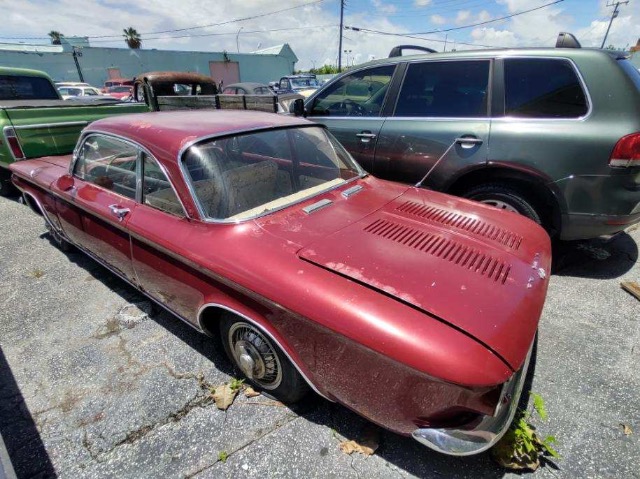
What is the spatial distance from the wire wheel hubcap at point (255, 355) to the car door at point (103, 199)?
3.53 ft

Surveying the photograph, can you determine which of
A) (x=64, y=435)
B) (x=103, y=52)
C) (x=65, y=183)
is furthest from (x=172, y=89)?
(x=103, y=52)

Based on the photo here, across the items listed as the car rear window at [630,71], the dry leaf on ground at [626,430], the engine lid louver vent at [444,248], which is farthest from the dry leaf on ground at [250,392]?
the car rear window at [630,71]

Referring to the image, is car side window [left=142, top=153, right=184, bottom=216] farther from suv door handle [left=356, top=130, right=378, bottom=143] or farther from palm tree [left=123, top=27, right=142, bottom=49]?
palm tree [left=123, top=27, right=142, bottom=49]

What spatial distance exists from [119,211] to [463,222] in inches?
89.2

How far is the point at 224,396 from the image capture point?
2.11m

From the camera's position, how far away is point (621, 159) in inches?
104

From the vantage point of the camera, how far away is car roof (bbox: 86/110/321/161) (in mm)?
2166

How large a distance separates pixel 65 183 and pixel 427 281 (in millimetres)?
3097

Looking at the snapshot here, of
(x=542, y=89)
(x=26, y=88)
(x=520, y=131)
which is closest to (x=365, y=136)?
(x=520, y=131)

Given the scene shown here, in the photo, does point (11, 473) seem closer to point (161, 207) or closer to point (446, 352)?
point (161, 207)

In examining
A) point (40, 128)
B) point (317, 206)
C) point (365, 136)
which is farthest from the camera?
point (40, 128)

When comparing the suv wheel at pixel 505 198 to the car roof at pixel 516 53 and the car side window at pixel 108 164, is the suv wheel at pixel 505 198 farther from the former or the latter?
the car side window at pixel 108 164

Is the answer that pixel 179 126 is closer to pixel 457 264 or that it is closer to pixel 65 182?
pixel 65 182

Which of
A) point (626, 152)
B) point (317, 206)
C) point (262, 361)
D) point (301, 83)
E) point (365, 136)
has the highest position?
point (626, 152)
